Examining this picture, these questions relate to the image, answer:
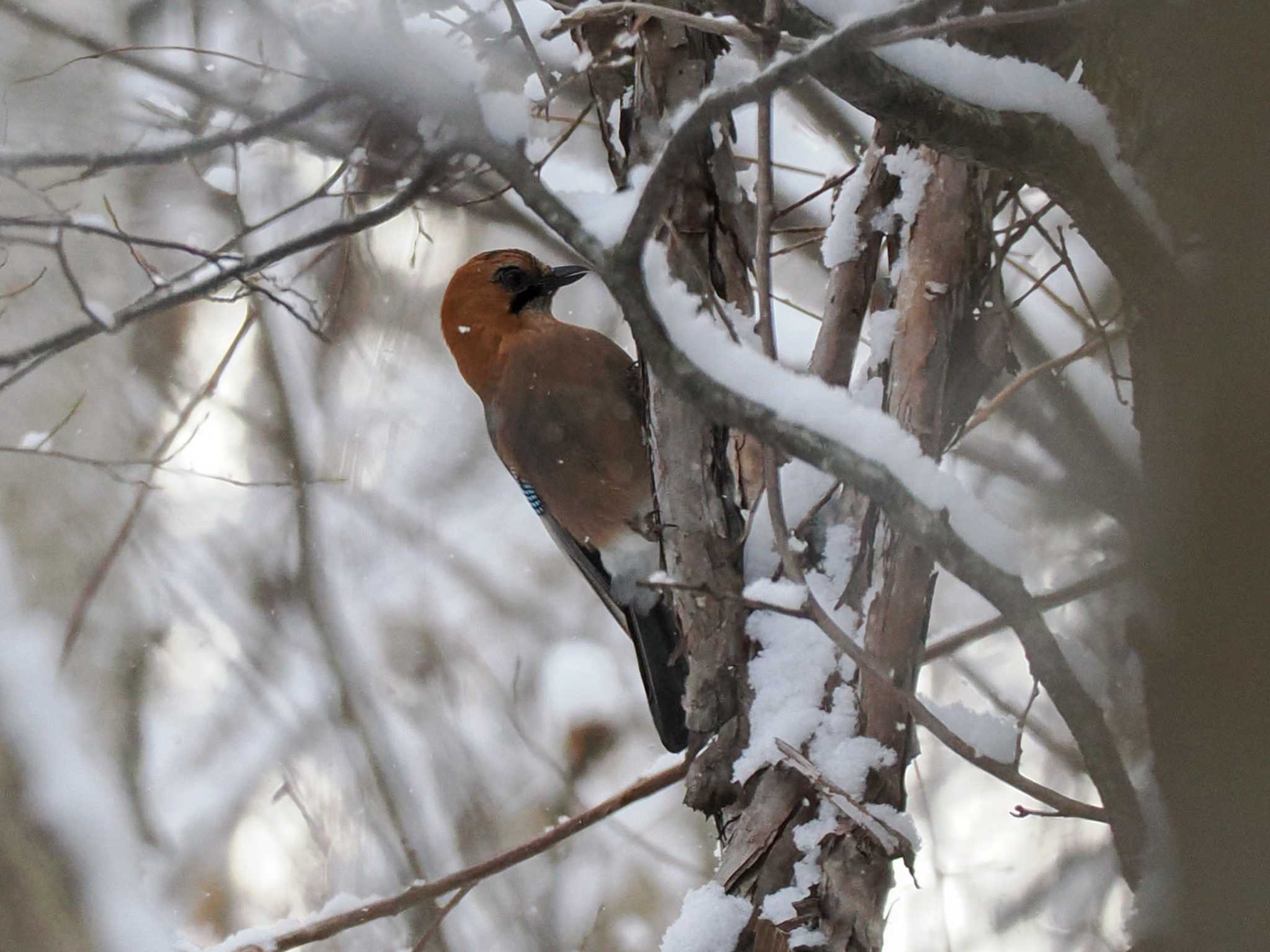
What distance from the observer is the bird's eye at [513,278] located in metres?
3.75

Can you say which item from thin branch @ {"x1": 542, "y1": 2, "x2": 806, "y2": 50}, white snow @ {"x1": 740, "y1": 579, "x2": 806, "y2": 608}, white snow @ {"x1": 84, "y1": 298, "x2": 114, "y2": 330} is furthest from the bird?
thin branch @ {"x1": 542, "y1": 2, "x2": 806, "y2": 50}

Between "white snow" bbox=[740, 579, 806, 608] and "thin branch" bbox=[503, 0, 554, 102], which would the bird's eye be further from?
"white snow" bbox=[740, 579, 806, 608]

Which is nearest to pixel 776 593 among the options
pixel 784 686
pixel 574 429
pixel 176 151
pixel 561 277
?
pixel 784 686

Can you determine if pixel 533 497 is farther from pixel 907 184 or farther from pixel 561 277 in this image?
pixel 907 184

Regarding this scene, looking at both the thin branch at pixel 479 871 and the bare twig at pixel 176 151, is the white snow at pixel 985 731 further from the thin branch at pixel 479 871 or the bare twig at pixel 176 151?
the bare twig at pixel 176 151

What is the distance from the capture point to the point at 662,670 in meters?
3.15

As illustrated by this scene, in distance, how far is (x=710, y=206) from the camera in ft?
8.09

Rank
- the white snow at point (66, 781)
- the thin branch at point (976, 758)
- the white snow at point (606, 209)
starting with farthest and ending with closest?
the white snow at point (66, 781), the thin branch at point (976, 758), the white snow at point (606, 209)

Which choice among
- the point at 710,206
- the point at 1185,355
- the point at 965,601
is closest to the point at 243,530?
the point at 965,601

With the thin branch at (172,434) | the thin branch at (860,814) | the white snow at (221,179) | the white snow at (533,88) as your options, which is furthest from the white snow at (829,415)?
the thin branch at (172,434)

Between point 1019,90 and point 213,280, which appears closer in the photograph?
point 1019,90

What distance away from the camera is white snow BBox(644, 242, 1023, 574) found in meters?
1.47

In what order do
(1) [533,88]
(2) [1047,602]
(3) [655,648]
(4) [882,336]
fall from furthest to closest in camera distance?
(3) [655,648] → (1) [533,88] → (4) [882,336] → (2) [1047,602]

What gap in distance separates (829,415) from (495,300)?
7.87 ft
